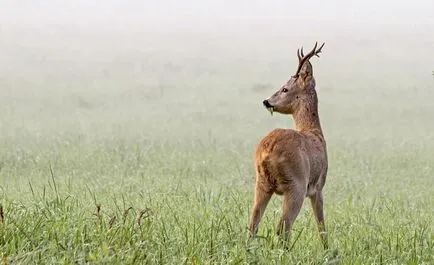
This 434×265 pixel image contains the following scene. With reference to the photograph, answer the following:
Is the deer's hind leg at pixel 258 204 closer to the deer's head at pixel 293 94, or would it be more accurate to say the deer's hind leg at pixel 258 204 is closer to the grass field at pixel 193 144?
the grass field at pixel 193 144

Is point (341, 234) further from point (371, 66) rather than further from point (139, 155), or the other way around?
point (371, 66)

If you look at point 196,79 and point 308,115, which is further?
point 196,79

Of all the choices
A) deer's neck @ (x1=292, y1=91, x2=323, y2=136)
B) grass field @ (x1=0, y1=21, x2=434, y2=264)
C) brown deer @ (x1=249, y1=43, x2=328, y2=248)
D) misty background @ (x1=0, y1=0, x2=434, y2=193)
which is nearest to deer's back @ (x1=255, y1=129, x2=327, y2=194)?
brown deer @ (x1=249, y1=43, x2=328, y2=248)

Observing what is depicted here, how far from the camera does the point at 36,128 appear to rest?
20203mm

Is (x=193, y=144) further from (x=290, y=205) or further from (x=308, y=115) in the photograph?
(x=290, y=205)

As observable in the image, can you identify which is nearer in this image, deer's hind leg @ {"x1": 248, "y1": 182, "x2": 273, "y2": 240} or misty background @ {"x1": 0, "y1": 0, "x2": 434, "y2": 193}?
deer's hind leg @ {"x1": 248, "y1": 182, "x2": 273, "y2": 240}

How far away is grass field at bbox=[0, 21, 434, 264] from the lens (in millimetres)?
6477

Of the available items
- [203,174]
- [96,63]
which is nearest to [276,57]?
A: [96,63]

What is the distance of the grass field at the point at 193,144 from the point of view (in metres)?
6.48

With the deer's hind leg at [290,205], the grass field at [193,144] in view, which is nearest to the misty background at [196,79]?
the grass field at [193,144]

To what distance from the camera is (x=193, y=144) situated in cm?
1798

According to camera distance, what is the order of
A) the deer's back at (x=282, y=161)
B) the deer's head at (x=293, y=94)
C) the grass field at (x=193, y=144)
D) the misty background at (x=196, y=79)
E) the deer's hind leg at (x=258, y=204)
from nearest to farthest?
the grass field at (x=193, y=144) < the deer's back at (x=282, y=161) < the deer's hind leg at (x=258, y=204) < the deer's head at (x=293, y=94) < the misty background at (x=196, y=79)

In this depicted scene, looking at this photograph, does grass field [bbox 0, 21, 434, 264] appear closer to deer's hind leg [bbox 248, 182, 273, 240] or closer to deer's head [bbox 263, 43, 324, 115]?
deer's hind leg [bbox 248, 182, 273, 240]

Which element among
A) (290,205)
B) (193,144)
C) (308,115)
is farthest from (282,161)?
(193,144)
